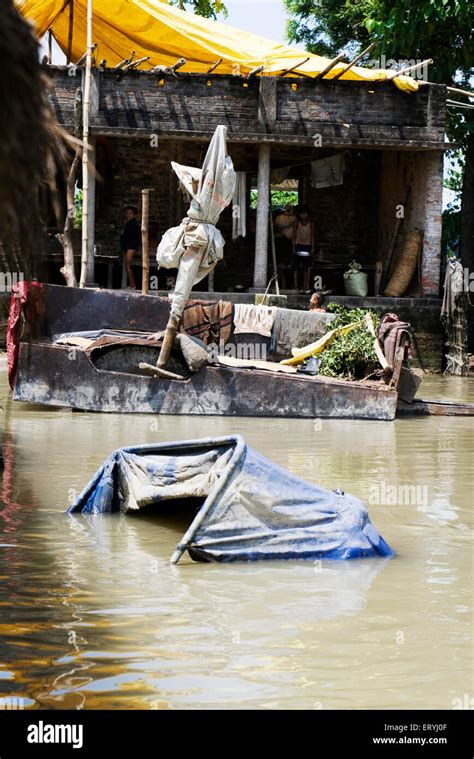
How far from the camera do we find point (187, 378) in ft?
46.1

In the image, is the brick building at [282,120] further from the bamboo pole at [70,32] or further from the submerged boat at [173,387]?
the submerged boat at [173,387]

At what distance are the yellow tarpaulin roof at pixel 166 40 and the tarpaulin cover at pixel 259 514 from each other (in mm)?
14790

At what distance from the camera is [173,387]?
1405cm

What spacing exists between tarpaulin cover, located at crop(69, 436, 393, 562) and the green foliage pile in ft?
23.9

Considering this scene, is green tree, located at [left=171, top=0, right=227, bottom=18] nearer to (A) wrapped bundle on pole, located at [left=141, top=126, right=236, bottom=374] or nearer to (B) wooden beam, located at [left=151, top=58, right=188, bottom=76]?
(B) wooden beam, located at [left=151, top=58, right=188, bottom=76]

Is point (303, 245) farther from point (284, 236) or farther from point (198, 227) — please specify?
point (198, 227)

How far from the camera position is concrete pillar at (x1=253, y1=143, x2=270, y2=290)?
68.6ft

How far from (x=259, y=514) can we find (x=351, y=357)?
25.6ft

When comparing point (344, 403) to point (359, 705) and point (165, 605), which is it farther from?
point (359, 705)

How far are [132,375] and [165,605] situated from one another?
7977 millimetres

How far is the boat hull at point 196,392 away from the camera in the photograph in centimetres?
1389

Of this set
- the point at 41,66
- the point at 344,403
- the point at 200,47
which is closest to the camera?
the point at 41,66

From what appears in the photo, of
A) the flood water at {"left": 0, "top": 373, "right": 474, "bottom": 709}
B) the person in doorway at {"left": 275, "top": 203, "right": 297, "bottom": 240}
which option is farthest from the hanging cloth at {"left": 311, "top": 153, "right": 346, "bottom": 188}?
the flood water at {"left": 0, "top": 373, "right": 474, "bottom": 709}

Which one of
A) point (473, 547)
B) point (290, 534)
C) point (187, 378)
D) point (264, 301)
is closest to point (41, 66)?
point (290, 534)
